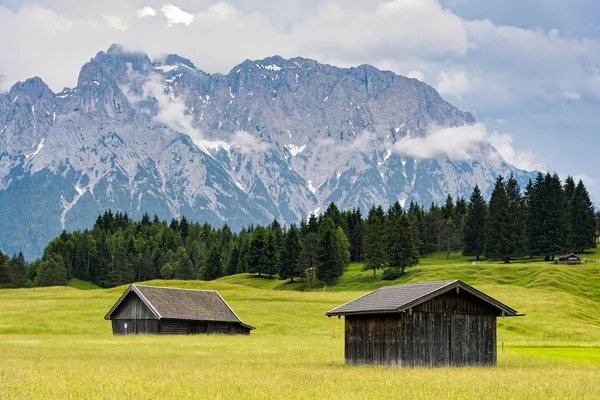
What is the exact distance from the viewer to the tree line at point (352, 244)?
127750 mm

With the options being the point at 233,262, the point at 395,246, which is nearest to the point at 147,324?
the point at 395,246

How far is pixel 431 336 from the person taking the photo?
129 ft

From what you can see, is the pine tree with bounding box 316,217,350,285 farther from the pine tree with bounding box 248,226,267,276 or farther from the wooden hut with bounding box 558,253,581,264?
the wooden hut with bounding box 558,253,581,264

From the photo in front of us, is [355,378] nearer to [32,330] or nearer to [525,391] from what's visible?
[525,391]

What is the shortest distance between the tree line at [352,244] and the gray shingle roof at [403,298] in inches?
3221

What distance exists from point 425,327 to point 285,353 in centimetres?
1215

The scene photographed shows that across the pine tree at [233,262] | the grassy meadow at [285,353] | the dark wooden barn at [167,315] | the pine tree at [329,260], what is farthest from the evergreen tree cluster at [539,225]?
the dark wooden barn at [167,315]

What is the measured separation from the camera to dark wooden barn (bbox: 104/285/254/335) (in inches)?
2793

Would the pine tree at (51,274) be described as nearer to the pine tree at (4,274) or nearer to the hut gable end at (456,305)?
the pine tree at (4,274)

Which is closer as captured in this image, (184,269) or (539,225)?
(539,225)

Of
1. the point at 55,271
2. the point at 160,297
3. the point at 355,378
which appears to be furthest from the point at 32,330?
the point at 55,271

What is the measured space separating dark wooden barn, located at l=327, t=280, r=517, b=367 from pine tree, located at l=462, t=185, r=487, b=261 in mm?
102867

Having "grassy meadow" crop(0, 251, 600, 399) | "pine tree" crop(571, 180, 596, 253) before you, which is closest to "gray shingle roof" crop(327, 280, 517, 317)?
"grassy meadow" crop(0, 251, 600, 399)

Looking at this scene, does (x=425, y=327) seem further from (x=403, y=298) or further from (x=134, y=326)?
(x=134, y=326)
